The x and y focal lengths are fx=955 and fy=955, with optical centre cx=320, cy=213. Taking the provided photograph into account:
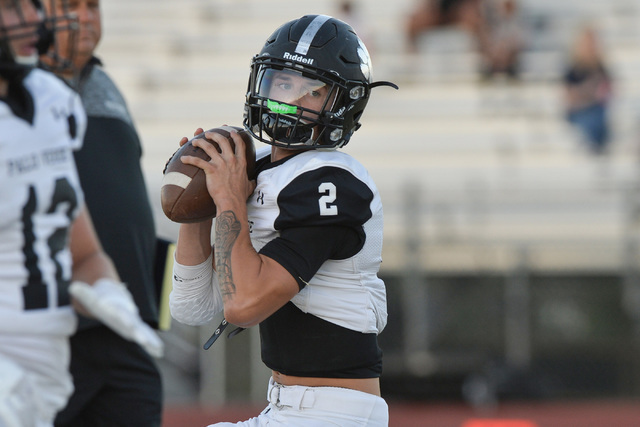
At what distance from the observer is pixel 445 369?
723 cm

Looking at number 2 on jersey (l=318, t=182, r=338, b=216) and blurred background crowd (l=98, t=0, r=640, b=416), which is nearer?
number 2 on jersey (l=318, t=182, r=338, b=216)

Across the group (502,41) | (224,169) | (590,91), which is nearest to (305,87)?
(224,169)

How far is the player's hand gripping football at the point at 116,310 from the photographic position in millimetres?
1900

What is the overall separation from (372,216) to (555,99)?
7.38 metres

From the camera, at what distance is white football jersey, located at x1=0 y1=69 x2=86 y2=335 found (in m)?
1.96

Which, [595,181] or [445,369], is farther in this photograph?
[595,181]

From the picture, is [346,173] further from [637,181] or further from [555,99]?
[555,99]

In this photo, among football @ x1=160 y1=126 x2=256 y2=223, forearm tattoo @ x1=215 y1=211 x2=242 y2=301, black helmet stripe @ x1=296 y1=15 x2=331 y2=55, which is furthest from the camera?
black helmet stripe @ x1=296 y1=15 x2=331 y2=55

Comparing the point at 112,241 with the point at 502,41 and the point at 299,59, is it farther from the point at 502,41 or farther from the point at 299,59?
the point at 502,41

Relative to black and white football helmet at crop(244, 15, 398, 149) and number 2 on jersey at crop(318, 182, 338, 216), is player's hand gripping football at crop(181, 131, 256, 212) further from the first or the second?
number 2 on jersey at crop(318, 182, 338, 216)

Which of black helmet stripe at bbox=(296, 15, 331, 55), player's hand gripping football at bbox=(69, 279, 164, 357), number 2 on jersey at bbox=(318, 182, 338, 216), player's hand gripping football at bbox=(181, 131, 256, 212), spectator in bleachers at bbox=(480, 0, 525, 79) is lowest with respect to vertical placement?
player's hand gripping football at bbox=(69, 279, 164, 357)

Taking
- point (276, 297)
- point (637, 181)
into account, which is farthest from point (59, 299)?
point (637, 181)

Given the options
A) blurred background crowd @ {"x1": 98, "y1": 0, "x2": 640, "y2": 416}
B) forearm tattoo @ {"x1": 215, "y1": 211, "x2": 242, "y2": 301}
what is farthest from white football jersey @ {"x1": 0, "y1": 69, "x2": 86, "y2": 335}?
blurred background crowd @ {"x1": 98, "y1": 0, "x2": 640, "y2": 416}

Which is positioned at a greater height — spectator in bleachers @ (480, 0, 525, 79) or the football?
spectator in bleachers @ (480, 0, 525, 79)
